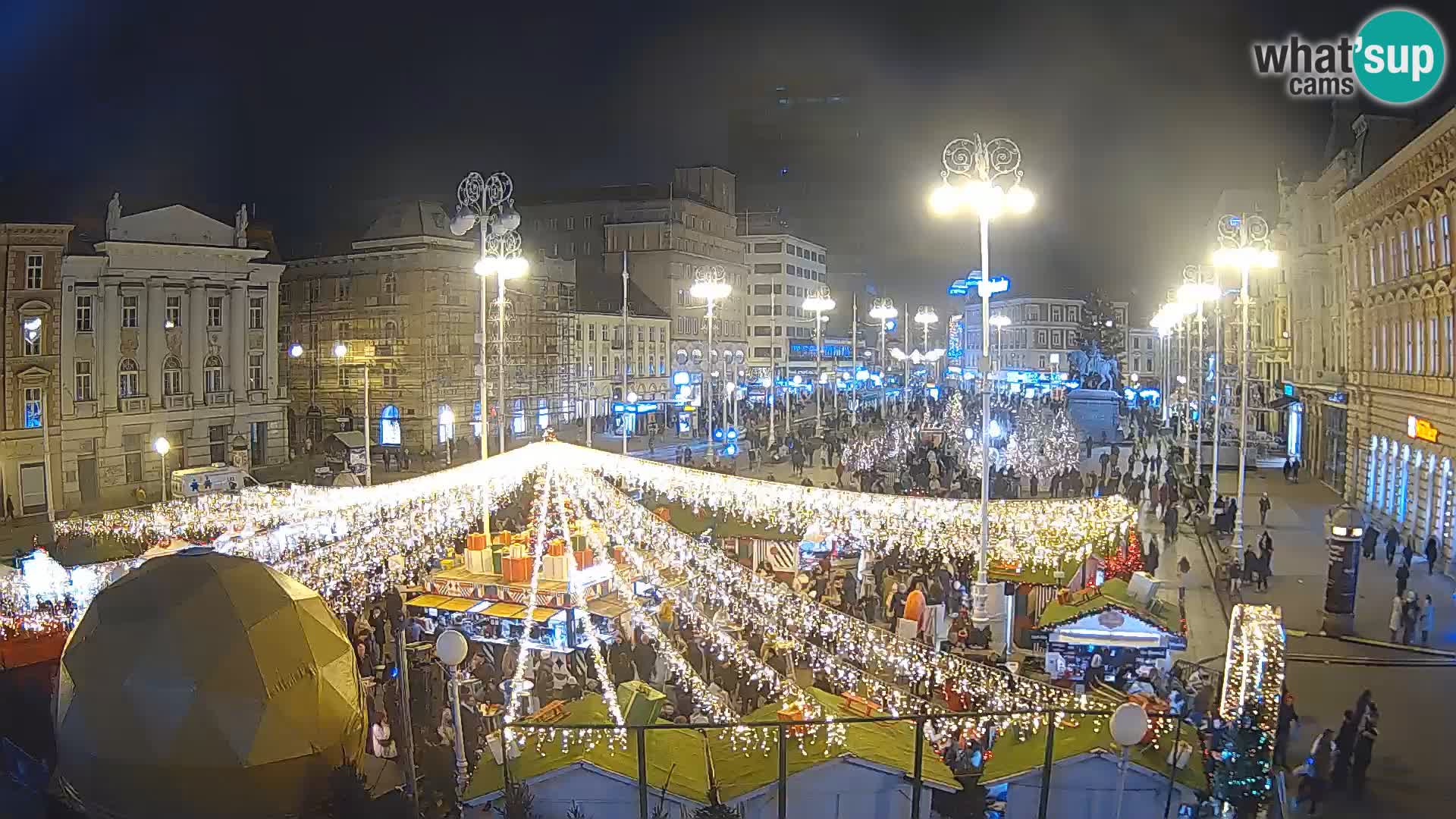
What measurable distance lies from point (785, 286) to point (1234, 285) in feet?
126

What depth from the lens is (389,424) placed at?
1976 inches

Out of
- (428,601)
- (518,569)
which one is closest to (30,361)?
(428,601)

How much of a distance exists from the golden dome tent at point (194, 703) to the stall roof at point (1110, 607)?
10109 millimetres

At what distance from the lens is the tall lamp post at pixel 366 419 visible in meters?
32.0

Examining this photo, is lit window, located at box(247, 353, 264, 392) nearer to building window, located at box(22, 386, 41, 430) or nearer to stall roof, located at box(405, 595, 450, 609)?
building window, located at box(22, 386, 41, 430)

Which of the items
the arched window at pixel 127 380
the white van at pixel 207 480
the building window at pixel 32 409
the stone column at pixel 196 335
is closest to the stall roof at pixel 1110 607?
the white van at pixel 207 480

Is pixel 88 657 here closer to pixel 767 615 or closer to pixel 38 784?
pixel 38 784

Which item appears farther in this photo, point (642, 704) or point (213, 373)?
point (213, 373)

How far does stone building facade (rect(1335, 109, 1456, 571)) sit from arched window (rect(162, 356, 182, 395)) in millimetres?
41325

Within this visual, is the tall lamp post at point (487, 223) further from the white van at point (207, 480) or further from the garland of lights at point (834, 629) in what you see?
the white van at point (207, 480)

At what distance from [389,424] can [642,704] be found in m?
41.9

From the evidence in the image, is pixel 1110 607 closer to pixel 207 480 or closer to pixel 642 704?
pixel 642 704

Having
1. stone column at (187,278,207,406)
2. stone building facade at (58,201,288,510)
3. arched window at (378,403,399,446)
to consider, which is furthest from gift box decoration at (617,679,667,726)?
arched window at (378,403,399,446)

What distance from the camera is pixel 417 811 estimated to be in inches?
372
